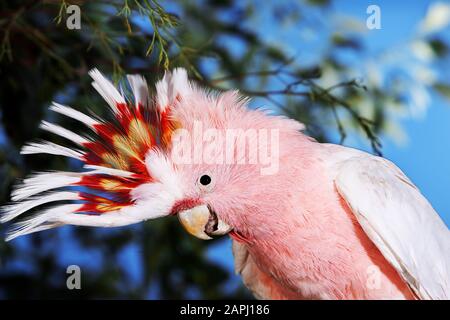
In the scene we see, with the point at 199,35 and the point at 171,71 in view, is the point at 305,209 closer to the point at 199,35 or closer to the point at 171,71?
the point at 171,71

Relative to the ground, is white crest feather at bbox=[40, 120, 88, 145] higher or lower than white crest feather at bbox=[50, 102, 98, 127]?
lower

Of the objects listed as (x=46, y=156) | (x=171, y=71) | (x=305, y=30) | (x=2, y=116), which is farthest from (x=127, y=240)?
(x=171, y=71)

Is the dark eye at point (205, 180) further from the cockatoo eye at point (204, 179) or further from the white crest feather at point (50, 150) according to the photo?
the white crest feather at point (50, 150)

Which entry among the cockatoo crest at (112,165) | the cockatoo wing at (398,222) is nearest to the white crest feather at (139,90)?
the cockatoo crest at (112,165)

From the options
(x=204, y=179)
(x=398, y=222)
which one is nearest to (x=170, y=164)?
(x=204, y=179)

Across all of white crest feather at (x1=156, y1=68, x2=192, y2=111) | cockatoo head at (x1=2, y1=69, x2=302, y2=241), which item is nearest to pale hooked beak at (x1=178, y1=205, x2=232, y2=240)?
cockatoo head at (x1=2, y1=69, x2=302, y2=241)

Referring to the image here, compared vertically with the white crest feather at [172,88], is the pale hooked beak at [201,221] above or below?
below

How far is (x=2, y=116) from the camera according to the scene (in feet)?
3.67

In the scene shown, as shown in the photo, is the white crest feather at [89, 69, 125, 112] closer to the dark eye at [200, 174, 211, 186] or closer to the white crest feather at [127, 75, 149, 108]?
the white crest feather at [127, 75, 149, 108]

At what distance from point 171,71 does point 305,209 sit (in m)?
0.25

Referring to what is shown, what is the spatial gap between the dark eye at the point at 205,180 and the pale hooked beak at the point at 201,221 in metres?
0.03

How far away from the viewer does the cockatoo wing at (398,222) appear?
836mm

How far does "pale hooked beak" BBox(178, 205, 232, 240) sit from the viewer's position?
0.85m

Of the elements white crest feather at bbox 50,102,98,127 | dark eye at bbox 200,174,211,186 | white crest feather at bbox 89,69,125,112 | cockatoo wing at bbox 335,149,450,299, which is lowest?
cockatoo wing at bbox 335,149,450,299
